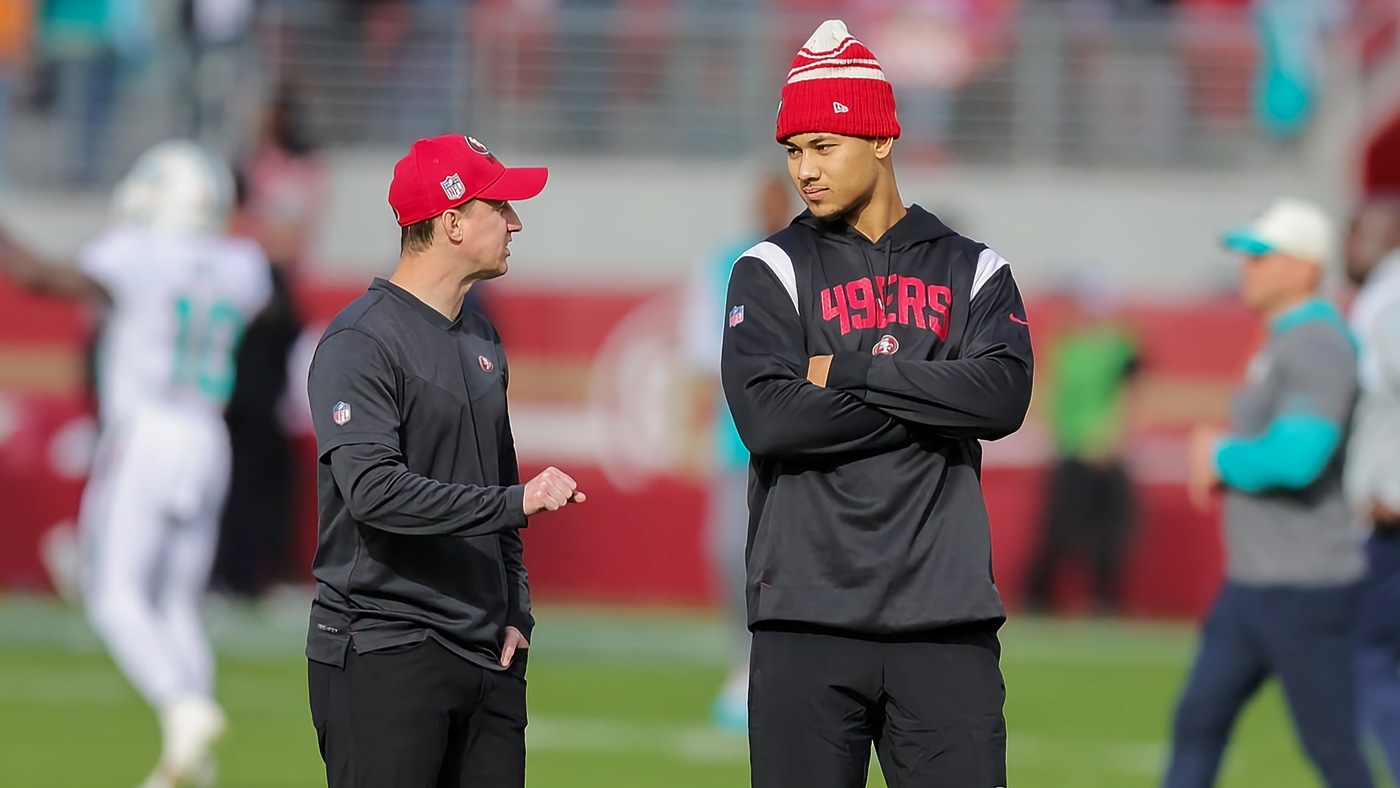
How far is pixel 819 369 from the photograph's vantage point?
4746 millimetres

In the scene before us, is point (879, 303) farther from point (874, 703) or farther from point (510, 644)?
point (510, 644)

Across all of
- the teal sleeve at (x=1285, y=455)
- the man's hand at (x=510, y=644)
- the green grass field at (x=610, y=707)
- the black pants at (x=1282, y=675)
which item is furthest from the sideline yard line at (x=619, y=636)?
the man's hand at (x=510, y=644)

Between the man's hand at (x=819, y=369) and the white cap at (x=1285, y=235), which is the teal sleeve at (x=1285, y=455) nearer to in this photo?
the white cap at (x=1285, y=235)

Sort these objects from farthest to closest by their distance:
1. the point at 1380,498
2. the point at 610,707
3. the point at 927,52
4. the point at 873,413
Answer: the point at 927,52 → the point at 610,707 → the point at 1380,498 → the point at 873,413

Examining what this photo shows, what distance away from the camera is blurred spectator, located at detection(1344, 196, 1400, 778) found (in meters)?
7.28

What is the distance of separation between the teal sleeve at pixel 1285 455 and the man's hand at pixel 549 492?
2735mm


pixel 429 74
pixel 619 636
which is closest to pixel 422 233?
pixel 619 636

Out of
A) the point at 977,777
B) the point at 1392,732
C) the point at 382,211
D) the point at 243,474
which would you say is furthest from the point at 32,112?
the point at 977,777

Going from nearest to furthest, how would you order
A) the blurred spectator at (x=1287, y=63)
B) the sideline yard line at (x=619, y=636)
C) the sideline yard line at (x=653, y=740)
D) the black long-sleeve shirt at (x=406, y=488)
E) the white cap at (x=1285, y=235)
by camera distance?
the black long-sleeve shirt at (x=406, y=488), the white cap at (x=1285, y=235), the sideline yard line at (x=653, y=740), the sideline yard line at (x=619, y=636), the blurred spectator at (x=1287, y=63)

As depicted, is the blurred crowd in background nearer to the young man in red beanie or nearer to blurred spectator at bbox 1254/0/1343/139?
blurred spectator at bbox 1254/0/1343/139

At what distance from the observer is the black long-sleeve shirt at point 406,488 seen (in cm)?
461

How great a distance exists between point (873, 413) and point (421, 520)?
0.98m

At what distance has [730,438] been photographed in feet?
32.2

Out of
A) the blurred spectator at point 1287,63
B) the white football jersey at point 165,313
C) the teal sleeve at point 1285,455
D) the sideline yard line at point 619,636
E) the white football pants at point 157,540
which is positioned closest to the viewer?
the teal sleeve at point 1285,455
